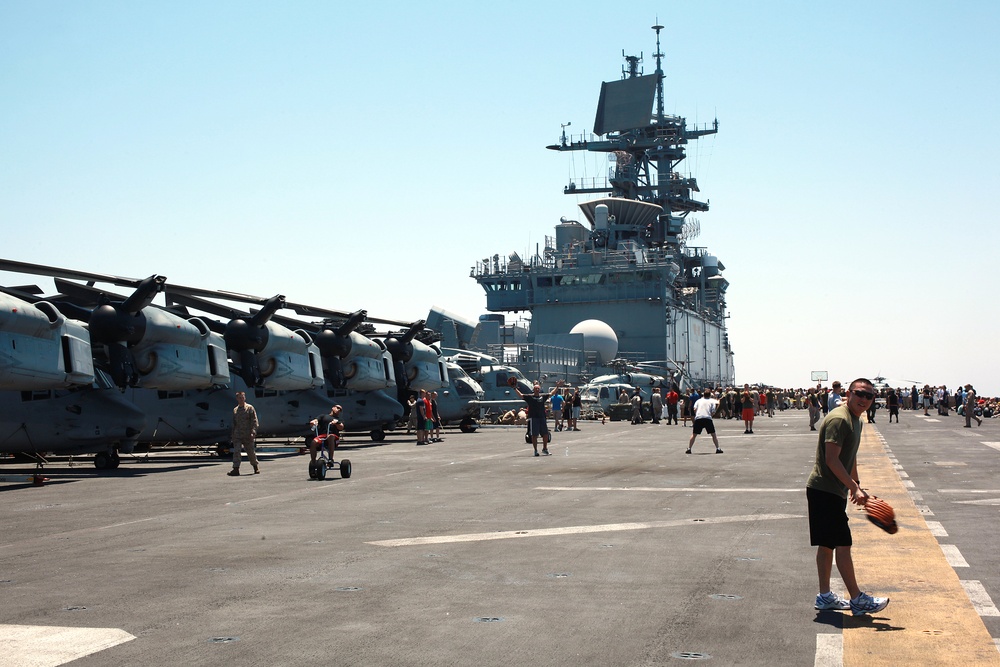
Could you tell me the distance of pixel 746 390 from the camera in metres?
37.1

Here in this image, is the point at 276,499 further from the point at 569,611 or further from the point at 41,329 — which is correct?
the point at 569,611

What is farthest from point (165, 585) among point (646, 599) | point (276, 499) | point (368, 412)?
point (368, 412)

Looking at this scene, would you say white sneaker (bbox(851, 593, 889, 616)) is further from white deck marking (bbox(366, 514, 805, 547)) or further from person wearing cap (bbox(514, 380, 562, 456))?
person wearing cap (bbox(514, 380, 562, 456))

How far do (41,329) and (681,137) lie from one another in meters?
67.2

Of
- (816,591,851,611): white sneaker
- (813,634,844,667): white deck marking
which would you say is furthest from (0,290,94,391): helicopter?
(813,634,844,667): white deck marking

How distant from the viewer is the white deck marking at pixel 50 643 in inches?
235

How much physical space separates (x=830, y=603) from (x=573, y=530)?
4.62 metres

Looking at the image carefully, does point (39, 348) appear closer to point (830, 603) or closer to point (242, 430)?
point (242, 430)

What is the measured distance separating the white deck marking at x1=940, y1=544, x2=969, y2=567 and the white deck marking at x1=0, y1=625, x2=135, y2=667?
7.16m

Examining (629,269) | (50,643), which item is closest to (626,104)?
(629,269)

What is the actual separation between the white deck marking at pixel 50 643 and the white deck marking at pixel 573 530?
4.19 metres

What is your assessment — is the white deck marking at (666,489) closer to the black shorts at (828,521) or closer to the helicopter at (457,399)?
the black shorts at (828,521)

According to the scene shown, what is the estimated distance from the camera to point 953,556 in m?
9.45

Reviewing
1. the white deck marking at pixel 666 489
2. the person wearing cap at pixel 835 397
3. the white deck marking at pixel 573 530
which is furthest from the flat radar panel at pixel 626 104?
the white deck marking at pixel 573 530
